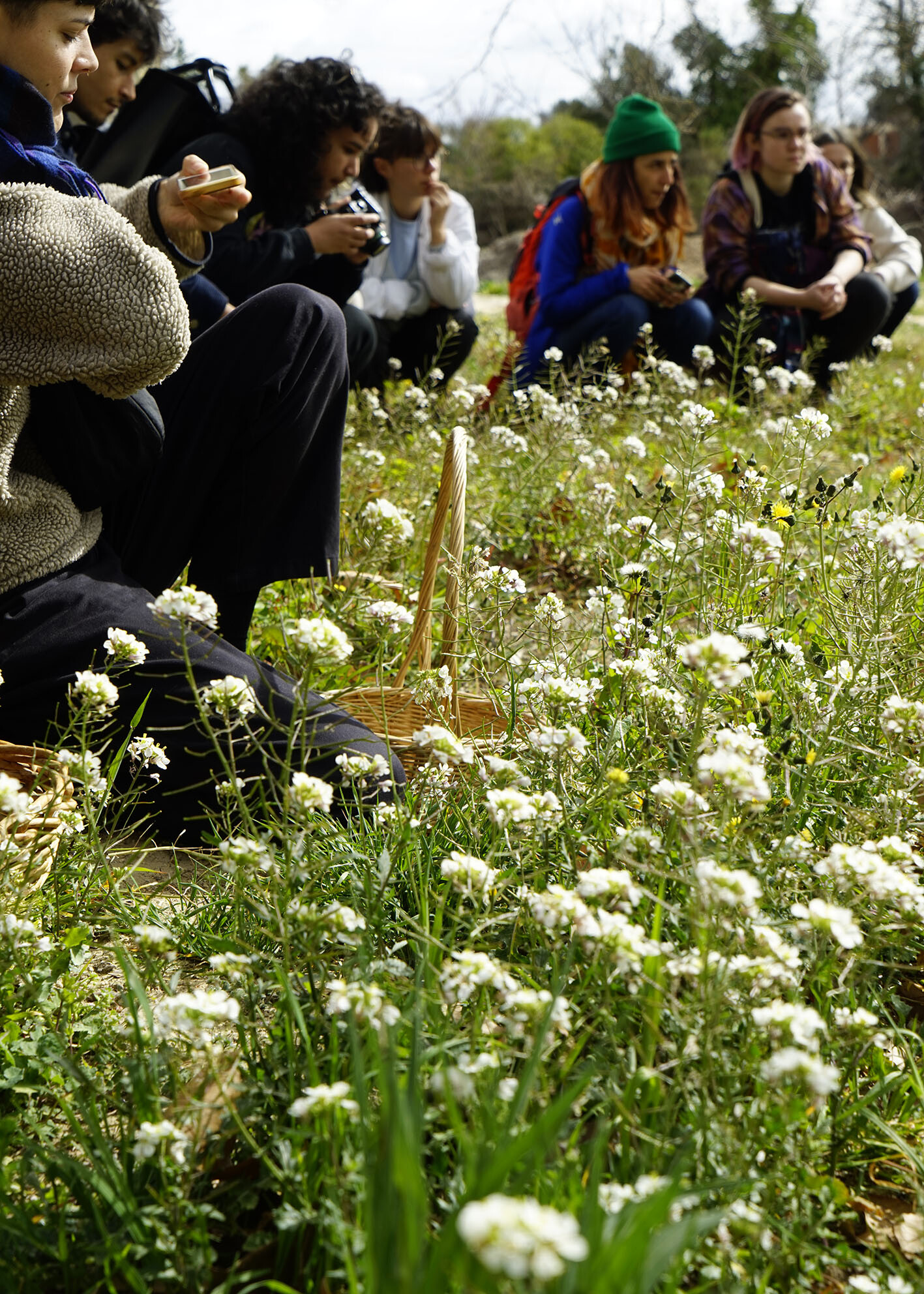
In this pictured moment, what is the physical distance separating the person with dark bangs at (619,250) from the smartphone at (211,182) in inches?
110

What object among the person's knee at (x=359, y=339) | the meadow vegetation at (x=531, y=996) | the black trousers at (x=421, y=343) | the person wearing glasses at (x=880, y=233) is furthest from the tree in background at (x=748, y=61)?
the meadow vegetation at (x=531, y=996)

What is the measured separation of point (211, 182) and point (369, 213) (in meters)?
1.71

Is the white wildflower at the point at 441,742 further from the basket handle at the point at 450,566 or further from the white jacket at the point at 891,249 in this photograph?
the white jacket at the point at 891,249

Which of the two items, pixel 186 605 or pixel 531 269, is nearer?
pixel 186 605

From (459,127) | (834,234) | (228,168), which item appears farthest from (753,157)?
(459,127)

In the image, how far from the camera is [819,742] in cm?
157

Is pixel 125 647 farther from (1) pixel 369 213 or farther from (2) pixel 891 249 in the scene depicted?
(2) pixel 891 249

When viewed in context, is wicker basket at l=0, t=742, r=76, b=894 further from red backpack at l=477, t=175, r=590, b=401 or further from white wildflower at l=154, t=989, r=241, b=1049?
red backpack at l=477, t=175, r=590, b=401

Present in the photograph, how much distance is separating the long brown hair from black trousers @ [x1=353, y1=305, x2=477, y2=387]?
0.75m

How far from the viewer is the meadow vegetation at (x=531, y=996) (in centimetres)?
99

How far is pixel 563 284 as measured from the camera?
15.8ft

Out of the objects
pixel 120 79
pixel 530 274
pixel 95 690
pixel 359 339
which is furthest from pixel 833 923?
pixel 530 274

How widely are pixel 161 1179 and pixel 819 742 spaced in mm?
995

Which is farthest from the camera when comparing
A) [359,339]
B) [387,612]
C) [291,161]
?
[359,339]
